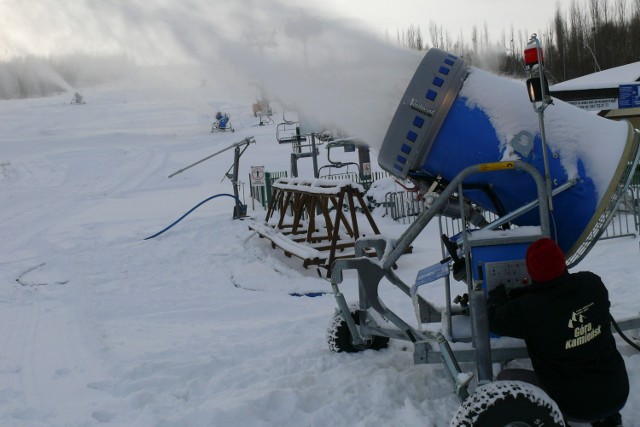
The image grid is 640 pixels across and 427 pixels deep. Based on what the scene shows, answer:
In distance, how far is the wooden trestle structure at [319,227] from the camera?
9.91m

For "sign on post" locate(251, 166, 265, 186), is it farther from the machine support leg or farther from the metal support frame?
the machine support leg

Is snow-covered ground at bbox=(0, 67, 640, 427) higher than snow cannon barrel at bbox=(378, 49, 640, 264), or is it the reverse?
snow cannon barrel at bbox=(378, 49, 640, 264)

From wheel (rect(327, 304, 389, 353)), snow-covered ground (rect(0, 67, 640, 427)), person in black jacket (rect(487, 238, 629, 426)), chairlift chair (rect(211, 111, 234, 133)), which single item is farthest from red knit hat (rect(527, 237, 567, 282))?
chairlift chair (rect(211, 111, 234, 133))

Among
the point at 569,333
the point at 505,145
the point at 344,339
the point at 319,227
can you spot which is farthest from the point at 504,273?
the point at 319,227

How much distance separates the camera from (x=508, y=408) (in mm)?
3570

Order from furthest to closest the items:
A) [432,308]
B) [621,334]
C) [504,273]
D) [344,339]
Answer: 1. [344,339]
2. [432,308]
3. [621,334]
4. [504,273]

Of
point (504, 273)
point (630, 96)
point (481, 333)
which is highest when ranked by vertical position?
point (630, 96)

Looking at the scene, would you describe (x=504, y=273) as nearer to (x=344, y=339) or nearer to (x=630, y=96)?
(x=344, y=339)

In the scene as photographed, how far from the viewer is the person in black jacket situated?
3.67m

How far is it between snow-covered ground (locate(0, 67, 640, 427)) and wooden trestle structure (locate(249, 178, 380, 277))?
36 cm

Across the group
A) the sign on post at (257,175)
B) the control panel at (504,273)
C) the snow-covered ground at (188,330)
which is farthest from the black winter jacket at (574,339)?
the sign on post at (257,175)

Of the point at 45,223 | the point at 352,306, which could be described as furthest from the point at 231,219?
the point at 352,306

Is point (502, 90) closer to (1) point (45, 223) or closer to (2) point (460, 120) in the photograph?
(2) point (460, 120)

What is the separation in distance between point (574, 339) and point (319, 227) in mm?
9335
